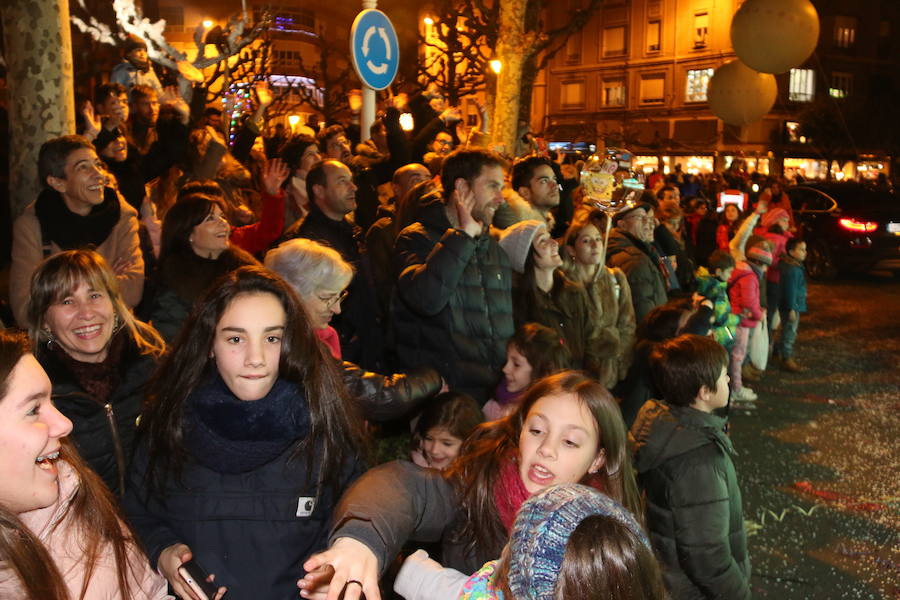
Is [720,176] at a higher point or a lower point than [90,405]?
higher

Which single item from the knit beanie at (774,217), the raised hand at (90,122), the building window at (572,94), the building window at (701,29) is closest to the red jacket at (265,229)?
the raised hand at (90,122)

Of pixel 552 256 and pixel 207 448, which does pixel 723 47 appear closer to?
pixel 552 256

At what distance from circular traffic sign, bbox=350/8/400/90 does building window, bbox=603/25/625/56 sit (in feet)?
146

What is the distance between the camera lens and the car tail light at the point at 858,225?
14.3 m

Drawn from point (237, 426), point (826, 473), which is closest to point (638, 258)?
point (826, 473)

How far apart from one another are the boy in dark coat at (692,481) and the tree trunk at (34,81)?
13.2 feet

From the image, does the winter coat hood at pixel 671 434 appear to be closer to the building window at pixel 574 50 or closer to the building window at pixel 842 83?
the building window at pixel 842 83

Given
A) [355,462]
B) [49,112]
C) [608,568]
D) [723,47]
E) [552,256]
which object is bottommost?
[355,462]

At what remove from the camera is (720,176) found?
59.5 feet

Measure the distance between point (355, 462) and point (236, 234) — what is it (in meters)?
3.85

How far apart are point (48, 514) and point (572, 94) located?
2006 inches

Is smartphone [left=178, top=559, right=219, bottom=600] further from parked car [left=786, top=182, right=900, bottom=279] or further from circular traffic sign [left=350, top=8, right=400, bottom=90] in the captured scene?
parked car [left=786, top=182, right=900, bottom=279]

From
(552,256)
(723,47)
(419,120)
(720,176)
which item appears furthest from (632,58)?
(552,256)

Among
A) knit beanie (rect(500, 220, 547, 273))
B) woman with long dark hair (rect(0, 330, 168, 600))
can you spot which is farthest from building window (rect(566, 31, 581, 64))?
woman with long dark hair (rect(0, 330, 168, 600))
